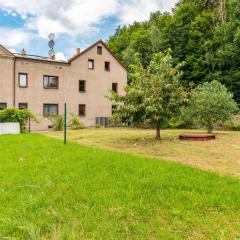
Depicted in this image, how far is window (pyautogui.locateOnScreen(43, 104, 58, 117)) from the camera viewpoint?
110 ft

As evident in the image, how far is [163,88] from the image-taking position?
17.6 meters

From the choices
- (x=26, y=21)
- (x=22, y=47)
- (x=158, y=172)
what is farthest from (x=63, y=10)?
(x=158, y=172)

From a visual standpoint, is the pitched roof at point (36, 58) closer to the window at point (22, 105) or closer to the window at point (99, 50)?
the window at point (99, 50)

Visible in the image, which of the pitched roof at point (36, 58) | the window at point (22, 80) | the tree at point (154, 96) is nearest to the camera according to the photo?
the tree at point (154, 96)

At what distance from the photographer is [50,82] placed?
33.9 m

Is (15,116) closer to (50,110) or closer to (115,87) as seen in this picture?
(50,110)

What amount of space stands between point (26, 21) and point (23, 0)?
320 inches

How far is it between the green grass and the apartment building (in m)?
23.2

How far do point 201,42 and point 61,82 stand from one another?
1011 inches

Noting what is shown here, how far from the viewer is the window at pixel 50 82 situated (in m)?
33.5

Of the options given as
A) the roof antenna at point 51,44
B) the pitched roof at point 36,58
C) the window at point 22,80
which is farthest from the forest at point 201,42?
the window at point 22,80

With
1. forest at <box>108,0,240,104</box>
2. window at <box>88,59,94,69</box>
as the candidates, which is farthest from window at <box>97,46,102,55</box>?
forest at <box>108,0,240,104</box>

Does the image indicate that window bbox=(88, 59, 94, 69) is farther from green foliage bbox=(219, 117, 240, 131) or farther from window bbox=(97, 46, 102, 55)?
green foliage bbox=(219, 117, 240, 131)

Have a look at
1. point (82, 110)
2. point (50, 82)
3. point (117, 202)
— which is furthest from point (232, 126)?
point (117, 202)
